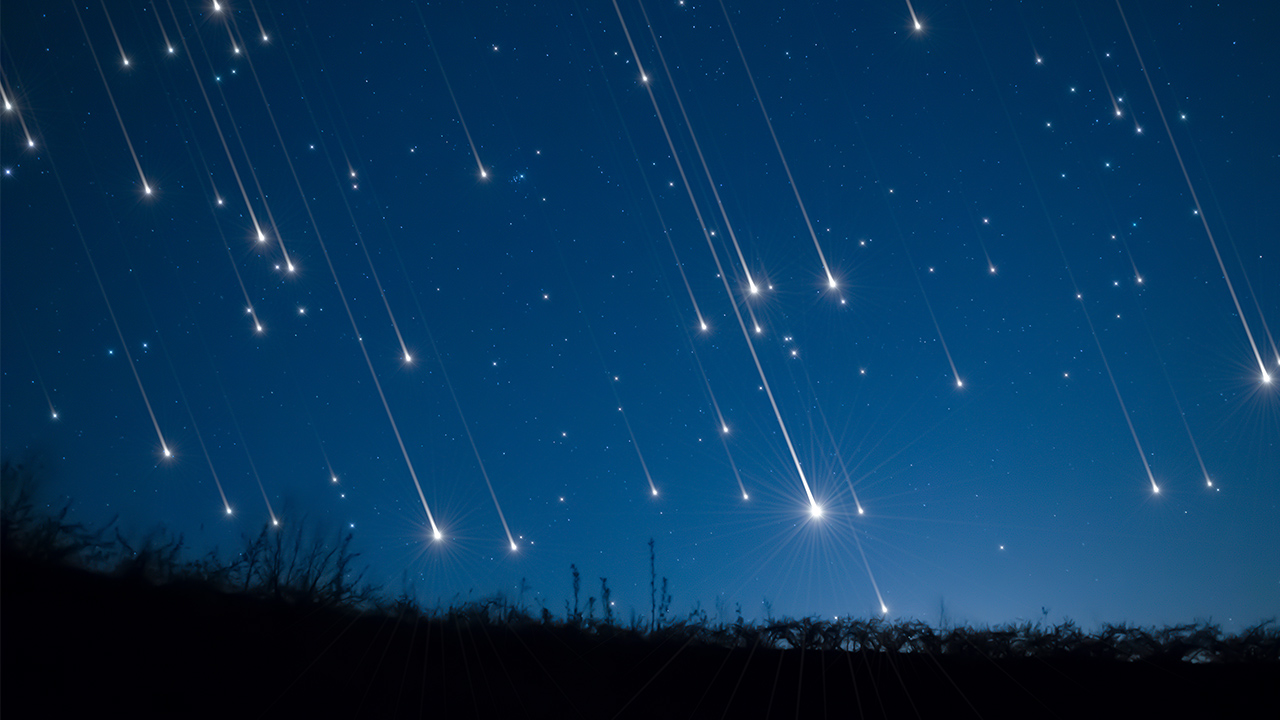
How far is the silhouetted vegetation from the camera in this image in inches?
96.9

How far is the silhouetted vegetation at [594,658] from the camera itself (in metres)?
2.46

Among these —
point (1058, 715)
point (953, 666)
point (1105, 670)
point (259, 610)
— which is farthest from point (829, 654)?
point (259, 610)

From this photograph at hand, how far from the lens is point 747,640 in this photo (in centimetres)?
285

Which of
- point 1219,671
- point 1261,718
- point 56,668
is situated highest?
point 56,668

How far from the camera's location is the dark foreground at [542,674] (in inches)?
94.7

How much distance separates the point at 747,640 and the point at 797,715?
36cm

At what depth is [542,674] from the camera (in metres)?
2.74

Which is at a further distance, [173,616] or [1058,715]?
[1058,715]

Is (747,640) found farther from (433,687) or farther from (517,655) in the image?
(433,687)

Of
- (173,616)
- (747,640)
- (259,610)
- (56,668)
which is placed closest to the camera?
(56,668)

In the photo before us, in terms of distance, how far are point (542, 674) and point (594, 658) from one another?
0.79 feet

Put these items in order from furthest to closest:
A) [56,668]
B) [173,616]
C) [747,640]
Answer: [747,640] < [173,616] < [56,668]

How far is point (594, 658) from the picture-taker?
2.80 metres

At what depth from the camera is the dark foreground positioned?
7.89 ft
